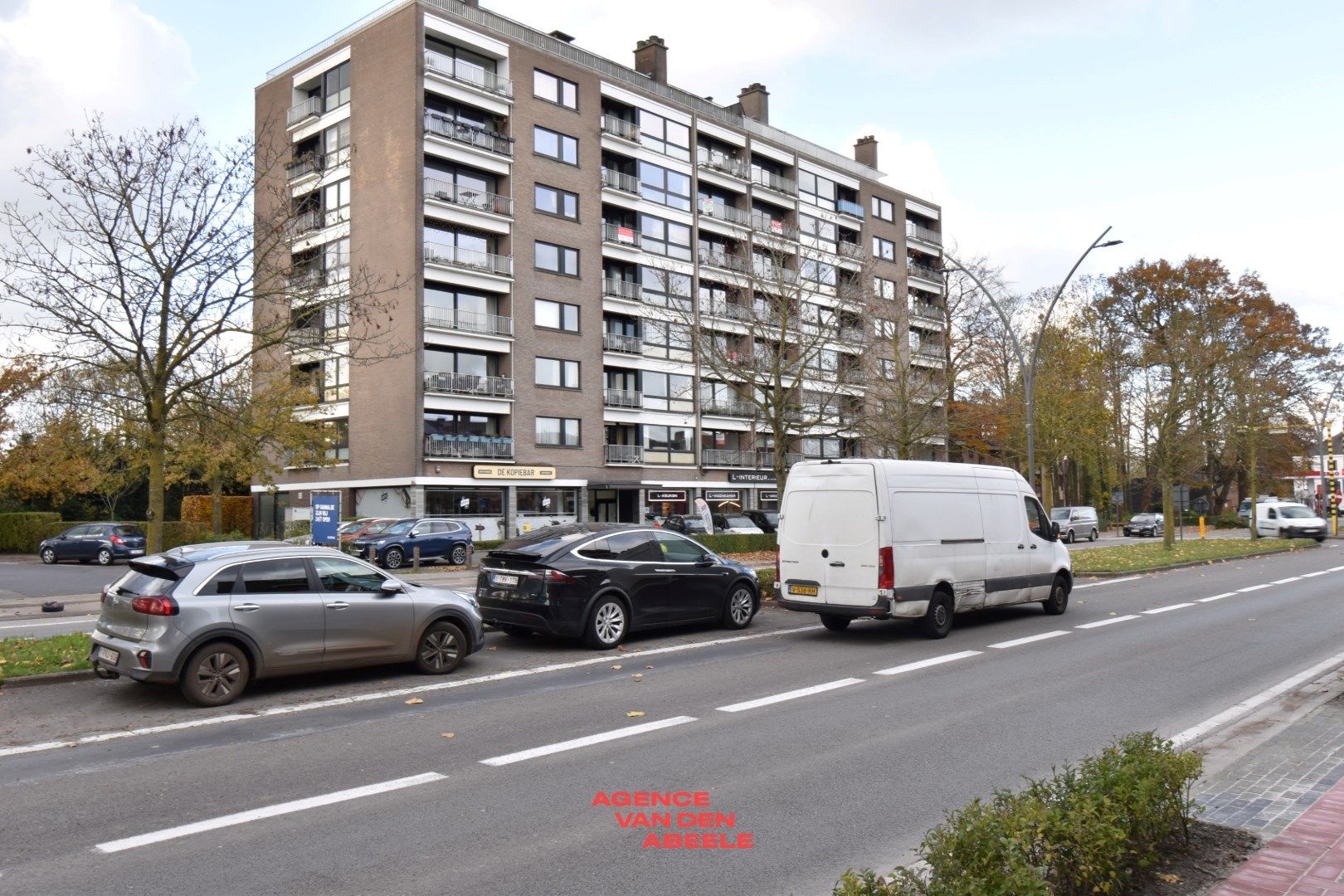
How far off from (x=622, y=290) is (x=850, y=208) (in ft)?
74.0

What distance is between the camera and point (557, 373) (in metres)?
45.0

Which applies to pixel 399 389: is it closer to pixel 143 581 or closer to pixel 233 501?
pixel 233 501

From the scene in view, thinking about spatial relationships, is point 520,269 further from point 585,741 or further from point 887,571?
point 585,741

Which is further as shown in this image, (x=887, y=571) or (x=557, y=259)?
(x=557, y=259)

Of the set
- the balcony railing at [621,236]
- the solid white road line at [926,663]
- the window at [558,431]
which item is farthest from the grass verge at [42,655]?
the balcony railing at [621,236]

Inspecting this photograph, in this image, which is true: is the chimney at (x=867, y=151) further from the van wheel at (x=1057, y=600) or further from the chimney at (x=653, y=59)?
the van wheel at (x=1057, y=600)

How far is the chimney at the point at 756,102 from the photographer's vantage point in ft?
197

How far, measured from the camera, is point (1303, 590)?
1930cm

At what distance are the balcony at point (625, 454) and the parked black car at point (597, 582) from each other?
1319 inches

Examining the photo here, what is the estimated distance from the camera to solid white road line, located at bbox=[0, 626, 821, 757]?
7488 millimetres

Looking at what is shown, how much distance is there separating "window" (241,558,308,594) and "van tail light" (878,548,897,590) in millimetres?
6800

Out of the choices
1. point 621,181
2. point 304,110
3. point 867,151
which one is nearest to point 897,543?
point 621,181

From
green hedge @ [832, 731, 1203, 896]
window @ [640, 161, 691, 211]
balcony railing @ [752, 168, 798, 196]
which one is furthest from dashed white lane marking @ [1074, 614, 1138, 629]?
balcony railing @ [752, 168, 798, 196]

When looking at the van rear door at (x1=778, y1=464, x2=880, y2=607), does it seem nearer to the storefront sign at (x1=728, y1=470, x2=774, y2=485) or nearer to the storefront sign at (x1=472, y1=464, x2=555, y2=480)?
the storefront sign at (x1=472, y1=464, x2=555, y2=480)
